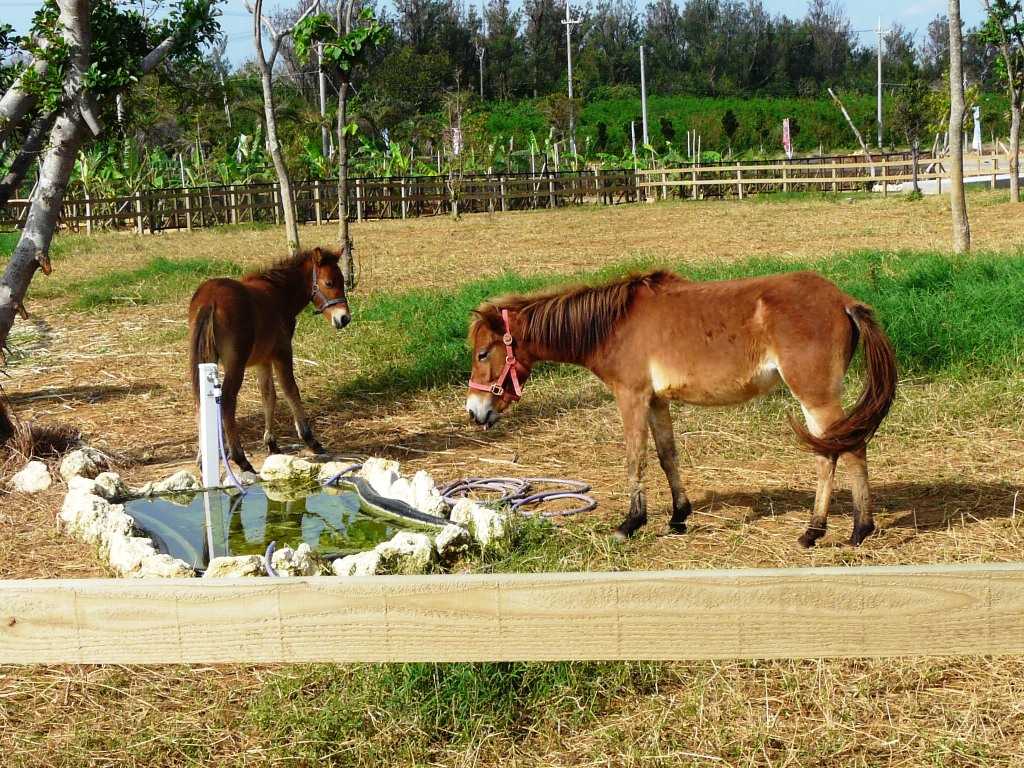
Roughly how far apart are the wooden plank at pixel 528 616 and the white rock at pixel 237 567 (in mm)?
2181

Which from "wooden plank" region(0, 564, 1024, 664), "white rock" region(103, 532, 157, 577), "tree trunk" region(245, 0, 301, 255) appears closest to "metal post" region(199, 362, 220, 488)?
"white rock" region(103, 532, 157, 577)

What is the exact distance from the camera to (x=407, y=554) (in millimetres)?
4844

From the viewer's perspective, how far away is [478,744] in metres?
3.41

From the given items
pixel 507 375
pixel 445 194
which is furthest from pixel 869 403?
pixel 445 194

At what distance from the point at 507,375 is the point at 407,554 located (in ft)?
4.27

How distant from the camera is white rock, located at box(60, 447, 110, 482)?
677 cm

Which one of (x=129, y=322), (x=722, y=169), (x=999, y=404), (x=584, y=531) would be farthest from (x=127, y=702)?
(x=722, y=169)

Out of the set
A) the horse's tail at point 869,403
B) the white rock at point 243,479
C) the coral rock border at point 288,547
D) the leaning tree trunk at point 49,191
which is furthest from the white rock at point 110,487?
the horse's tail at point 869,403

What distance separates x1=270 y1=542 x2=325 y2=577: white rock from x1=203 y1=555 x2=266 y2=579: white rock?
7 cm

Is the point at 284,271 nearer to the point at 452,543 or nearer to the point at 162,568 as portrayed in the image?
the point at 162,568

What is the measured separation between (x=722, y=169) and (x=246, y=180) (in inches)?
700

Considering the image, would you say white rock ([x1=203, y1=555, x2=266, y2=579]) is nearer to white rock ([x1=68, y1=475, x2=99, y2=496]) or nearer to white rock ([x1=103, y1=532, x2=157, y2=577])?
white rock ([x1=103, y1=532, x2=157, y2=577])

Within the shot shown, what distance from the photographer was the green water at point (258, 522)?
220 inches

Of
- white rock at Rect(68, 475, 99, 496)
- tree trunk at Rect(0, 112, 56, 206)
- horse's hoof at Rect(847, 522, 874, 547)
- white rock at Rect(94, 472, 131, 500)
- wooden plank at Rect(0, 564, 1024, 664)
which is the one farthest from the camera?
tree trunk at Rect(0, 112, 56, 206)
